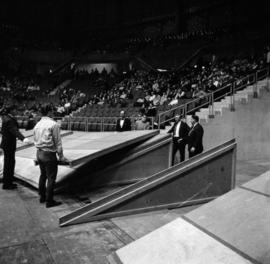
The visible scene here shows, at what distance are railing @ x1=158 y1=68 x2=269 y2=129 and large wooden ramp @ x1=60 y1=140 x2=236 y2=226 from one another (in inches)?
201

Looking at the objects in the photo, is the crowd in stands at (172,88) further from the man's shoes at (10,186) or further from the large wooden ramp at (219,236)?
the large wooden ramp at (219,236)

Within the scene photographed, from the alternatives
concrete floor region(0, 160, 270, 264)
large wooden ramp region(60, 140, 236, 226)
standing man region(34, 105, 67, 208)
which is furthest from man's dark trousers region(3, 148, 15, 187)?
large wooden ramp region(60, 140, 236, 226)

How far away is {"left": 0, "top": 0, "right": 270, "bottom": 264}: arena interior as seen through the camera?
3154 millimetres

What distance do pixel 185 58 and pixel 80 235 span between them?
22475 mm

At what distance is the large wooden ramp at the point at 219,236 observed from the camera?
2529 millimetres

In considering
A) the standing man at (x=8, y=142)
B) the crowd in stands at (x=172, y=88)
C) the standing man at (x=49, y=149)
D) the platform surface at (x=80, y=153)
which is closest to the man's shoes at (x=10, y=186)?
the standing man at (x=8, y=142)

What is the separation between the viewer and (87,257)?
3.47m

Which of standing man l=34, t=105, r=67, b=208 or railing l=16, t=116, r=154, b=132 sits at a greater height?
railing l=16, t=116, r=154, b=132

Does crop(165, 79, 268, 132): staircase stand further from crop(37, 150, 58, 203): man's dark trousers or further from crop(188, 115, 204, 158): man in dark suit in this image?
crop(37, 150, 58, 203): man's dark trousers

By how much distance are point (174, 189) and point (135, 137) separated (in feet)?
5.76

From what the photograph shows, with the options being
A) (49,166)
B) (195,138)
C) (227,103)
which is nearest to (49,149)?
(49,166)

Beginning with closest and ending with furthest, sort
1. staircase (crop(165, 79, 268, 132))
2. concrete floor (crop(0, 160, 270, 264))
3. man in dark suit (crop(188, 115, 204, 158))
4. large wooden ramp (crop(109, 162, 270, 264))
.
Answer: large wooden ramp (crop(109, 162, 270, 264))
concrete floor (crop(0, 160, 270, 264))
man in dark suit (crop(188, 115, 204, 158))
staircase (crop(165, 79, 268, 132))

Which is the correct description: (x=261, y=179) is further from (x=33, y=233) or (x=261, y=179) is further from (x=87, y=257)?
(x=33, y=233)

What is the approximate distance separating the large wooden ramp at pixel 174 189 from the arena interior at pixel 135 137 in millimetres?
19
